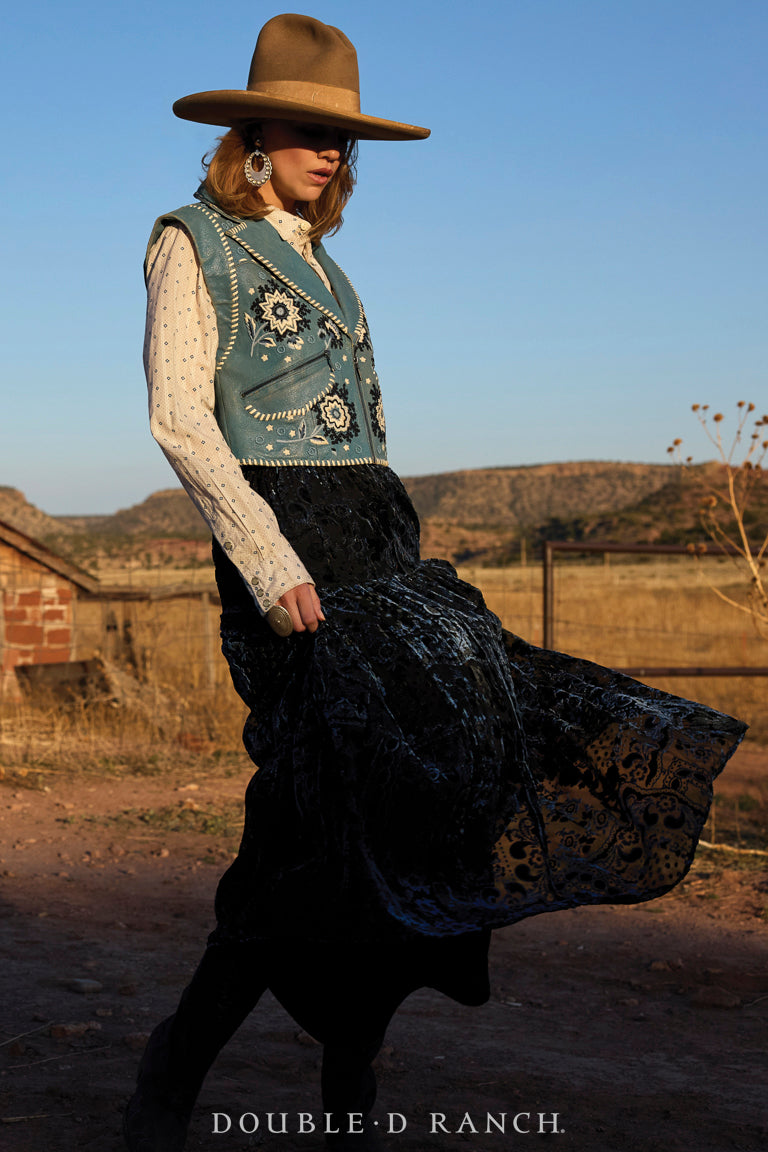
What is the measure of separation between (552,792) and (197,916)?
106 inches

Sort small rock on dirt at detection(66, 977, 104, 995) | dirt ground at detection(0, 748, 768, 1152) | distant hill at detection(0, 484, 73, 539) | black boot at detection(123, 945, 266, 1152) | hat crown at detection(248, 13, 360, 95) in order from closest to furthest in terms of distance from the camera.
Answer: black boot at detection(123, 945, 266, 1152), hat crown at detection(248, 13, 360, 95), dirt ground at detection(0, 748, 768, 1152), small rock on dirt at detection(66, 977, 104, 995), distant hill at detection(0, 484, 73, 539)

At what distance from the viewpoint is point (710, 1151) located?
2.41 m

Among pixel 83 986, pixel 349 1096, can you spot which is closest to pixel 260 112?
pixel 349 1096

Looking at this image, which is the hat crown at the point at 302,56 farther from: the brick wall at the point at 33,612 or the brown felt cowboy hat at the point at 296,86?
the brick wall at the point at 33,612

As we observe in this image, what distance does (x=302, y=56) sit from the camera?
84.5 inches

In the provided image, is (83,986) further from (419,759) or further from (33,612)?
(33,612)

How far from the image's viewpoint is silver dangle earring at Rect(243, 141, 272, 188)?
7.09ft

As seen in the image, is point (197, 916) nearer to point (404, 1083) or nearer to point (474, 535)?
point (404, 1083)

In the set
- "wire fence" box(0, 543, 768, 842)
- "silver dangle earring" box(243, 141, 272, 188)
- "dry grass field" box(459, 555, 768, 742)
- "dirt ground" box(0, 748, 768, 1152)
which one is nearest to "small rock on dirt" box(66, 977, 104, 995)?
"dirt ground" box(0, 748, 768, 1152)

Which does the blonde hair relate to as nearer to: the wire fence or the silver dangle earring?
the silver dangle earring

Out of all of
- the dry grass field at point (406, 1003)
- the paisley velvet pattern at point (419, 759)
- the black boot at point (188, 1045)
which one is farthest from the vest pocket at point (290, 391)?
the dry grass field at point (406, 1003)

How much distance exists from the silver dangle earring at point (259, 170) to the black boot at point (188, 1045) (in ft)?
4.79

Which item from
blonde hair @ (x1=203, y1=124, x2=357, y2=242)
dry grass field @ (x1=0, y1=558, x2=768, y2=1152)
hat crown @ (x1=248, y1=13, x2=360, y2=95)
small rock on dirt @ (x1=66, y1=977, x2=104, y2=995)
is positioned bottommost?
dry grass field @ (x1=0, y1=558, x2=768, y2=1152)

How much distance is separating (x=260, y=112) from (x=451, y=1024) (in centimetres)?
263
